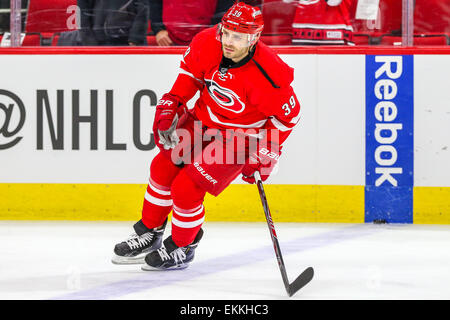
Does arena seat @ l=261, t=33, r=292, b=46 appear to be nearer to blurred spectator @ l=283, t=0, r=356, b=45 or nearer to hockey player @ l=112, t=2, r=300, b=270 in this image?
blurred spectator @ l=283, t=0, r=356, b=45

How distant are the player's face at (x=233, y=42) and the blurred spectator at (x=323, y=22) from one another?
149cm

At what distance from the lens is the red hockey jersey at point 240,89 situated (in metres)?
3.16

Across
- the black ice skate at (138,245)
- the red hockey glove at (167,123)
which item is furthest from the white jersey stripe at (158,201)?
the red hockey glove at (167,123)

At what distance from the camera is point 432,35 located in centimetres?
450

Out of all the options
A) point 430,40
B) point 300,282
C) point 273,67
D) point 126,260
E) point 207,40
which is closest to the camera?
point 300,282

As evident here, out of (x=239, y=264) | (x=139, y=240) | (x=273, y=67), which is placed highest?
(x=273, y=67)

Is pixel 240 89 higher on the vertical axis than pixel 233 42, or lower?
lower

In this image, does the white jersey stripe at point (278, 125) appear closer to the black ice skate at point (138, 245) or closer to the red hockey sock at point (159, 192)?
the red hockey sock at point (159, 192)

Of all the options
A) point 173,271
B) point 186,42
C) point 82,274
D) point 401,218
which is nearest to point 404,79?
point 401,218

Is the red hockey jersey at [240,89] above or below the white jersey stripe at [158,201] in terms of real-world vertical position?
above

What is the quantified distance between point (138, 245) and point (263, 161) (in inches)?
27.3

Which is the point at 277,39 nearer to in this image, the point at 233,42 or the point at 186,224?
the point at 233,42

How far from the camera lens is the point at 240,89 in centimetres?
320

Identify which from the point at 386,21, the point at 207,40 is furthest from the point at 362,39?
the point at 207,40
